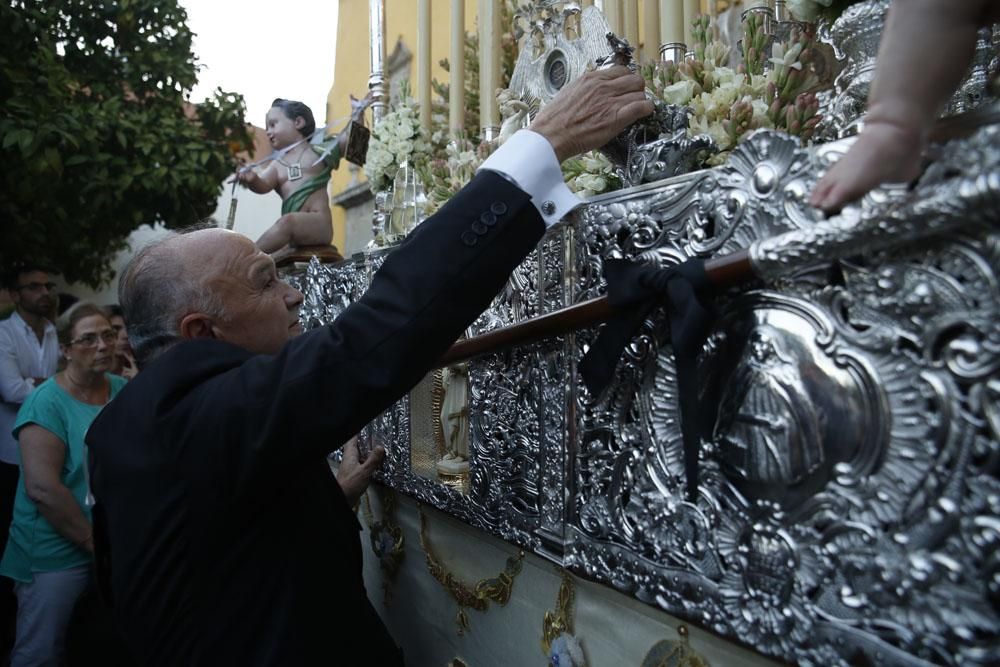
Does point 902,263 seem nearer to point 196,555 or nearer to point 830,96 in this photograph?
point 830,96

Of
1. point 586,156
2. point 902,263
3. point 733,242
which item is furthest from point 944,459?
point 586,156

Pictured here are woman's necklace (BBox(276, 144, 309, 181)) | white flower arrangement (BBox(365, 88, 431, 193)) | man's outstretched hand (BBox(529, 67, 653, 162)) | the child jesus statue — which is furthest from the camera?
woman's necklace (BBox(276, 144, 309, 181))

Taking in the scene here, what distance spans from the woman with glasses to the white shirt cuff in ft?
6.49

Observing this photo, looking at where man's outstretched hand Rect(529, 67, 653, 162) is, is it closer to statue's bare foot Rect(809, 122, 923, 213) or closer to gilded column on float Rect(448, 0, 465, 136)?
statue's bare foot Rect(809, 122, 923, 213)

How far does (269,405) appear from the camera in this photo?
1.02m

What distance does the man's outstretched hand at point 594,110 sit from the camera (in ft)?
3.69

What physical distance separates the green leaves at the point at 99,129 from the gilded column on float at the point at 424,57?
296cm

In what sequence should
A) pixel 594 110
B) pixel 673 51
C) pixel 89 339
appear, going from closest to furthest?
pixel 594 110 → pixel 673 51 → pixel 89 339

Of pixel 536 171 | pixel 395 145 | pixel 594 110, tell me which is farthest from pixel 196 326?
pixel 395 145

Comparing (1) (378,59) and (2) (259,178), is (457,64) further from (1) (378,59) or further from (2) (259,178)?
(2) (259,178)

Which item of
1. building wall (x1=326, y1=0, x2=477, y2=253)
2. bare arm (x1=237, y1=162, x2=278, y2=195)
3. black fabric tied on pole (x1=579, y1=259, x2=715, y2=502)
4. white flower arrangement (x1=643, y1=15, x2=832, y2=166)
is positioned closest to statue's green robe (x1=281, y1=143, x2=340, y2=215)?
bare arm (x1=237, y1=162, x2=278, y2=195)

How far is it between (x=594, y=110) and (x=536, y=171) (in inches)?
6.1

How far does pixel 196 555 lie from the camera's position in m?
1.18

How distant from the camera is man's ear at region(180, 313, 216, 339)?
1268mm
